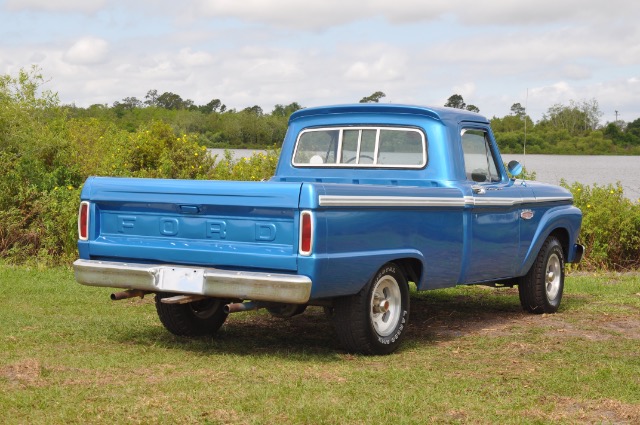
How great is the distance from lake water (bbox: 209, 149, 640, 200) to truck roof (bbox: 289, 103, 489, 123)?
6.11 metres

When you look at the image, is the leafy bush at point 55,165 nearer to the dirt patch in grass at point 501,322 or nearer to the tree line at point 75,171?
the tree line at point 75,171

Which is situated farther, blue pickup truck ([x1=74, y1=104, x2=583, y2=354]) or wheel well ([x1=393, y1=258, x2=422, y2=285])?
wheel well ([x1=393, y1=258, x2=422, y2=285])

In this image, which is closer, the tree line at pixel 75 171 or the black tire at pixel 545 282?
the black tire at pixel 545 282

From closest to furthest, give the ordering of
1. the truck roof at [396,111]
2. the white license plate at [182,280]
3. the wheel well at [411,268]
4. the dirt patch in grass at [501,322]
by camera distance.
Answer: the white license plate at [182,280], the wheel well at [411,268], the truck roof at [396,111], the dirt patch in grass at [501,322]

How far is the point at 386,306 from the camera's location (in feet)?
25.6

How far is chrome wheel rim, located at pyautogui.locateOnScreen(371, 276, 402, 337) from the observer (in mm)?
7680

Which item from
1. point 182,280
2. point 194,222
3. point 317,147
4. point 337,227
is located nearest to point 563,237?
point 317,147

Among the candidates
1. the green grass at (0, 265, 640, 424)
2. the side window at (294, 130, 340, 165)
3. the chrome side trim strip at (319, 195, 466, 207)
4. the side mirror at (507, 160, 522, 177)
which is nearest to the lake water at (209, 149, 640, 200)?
the side mirror at (507, 160, 522, 177)

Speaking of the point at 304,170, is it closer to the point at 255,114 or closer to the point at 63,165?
the point at 63,165

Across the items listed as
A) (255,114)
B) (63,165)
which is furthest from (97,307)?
(255,114)

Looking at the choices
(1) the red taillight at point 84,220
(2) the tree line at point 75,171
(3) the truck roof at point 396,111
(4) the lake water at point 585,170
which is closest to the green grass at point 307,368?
(1) the red taillight at point 84,220

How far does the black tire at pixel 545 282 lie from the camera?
9.84 meters

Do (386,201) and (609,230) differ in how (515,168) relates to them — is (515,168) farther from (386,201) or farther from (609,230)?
(609,230)

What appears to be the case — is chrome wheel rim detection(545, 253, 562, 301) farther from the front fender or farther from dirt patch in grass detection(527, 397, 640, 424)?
dirt patch in grass detection(527, 397, 640, 424)
